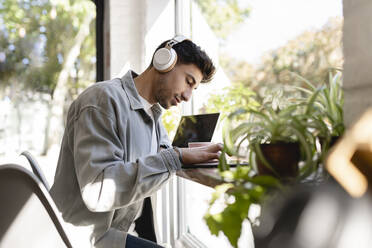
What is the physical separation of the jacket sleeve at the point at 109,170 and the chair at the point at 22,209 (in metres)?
0.30

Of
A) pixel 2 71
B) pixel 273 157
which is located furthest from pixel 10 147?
pixel 273 157

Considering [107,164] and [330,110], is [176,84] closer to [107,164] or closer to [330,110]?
[107,164]

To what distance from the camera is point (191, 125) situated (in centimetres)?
205

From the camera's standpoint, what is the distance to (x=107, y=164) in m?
1.36

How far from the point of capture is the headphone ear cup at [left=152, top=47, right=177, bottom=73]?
5.82 ft

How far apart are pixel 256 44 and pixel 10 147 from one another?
281 cm

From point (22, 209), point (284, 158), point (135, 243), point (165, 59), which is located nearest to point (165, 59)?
point (165, 59)

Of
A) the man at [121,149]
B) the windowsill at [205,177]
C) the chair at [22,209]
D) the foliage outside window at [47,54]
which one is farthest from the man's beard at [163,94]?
the foliage outside window at [47,54]

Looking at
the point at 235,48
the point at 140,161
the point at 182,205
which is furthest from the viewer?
the point at 182,205

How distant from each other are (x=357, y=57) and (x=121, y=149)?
0.93m

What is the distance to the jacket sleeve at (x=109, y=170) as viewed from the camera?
1348 millimetres

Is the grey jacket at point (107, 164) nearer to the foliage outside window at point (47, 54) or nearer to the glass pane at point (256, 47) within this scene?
the glass pane at point (256, 47)

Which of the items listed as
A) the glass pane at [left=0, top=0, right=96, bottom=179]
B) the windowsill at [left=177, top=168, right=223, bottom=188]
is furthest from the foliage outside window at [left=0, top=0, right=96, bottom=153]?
the windowsill at [left=177, top=168, right=223, bottom=188]

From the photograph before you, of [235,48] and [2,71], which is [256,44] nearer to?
[235,48]
